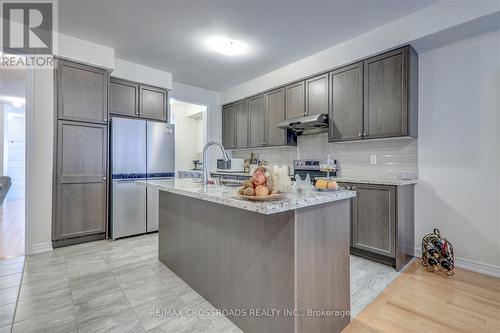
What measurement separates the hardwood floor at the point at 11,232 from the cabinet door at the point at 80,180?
464 mm

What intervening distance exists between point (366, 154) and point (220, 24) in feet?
8.05

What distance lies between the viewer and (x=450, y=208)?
8.43ft

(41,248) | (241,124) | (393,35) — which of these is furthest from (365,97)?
(41,248)

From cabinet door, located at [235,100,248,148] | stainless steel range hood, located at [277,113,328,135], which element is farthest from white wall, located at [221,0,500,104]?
cabinet door, located at [235,100,248,148]

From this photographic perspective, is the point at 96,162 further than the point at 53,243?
Yes

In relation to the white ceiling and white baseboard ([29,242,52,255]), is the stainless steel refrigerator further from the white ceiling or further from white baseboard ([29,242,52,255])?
the white ceiling


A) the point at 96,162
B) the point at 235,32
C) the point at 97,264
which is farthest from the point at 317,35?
the point at 97,264

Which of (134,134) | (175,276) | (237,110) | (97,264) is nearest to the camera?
(175,276)

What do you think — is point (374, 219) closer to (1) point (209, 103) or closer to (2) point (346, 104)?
(2) point (346, 104)

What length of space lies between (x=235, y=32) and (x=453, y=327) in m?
3.34

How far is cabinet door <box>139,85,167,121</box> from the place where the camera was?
3865 millimetres

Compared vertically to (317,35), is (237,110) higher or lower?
lower

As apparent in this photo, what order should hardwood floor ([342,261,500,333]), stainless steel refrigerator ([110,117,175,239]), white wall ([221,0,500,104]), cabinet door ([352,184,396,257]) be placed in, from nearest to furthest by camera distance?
hardwood floor ([342,261,500,333])
white wall ([221,0,500,104])
cabinet door ([352,184,396,257])
stainless steel refrigerator ([110,117,175,239])

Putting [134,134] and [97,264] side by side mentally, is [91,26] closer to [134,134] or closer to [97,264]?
[134,134]
